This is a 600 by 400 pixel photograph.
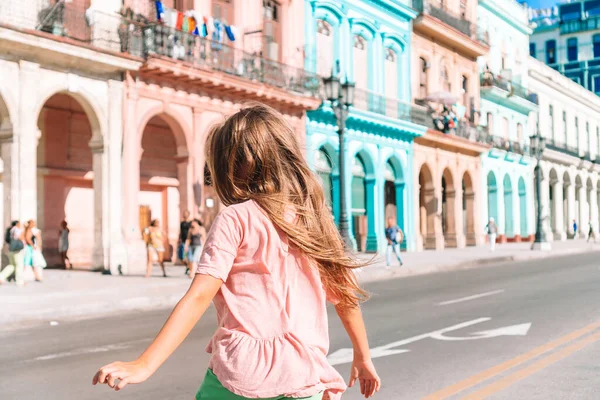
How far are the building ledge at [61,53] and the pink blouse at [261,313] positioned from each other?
16.7 metres

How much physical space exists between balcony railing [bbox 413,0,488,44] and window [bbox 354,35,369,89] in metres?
4.49

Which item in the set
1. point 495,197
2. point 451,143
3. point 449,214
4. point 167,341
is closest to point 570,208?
point 495,197

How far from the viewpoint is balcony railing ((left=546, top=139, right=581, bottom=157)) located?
51.8m

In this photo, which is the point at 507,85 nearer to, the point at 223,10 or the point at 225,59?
the point at 223,10

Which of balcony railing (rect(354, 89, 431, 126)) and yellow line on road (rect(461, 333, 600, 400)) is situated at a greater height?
balcony railing (rect(354, 89, 431, 126))

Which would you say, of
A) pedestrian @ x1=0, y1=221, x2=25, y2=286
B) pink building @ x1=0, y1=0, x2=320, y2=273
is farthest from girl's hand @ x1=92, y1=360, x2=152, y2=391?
pink building @ x1=0, y1=0, x2=320, y2=273

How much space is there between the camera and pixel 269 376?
2.28 meters

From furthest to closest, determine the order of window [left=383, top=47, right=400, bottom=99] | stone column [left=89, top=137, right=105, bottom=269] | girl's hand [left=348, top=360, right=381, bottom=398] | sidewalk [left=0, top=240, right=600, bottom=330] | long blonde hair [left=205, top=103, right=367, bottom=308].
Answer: window [left=383, top=47, right=400, bottom=99] → stone column [left=89, top=137, right=105, bottom=269] → sidewalk [left=0, top=240, right=600, bottom=330] → girl's hand [left=348, top=360, right=381, bottom=398] → long blonde hair [left=205, top=103, right=367, bottom=308]

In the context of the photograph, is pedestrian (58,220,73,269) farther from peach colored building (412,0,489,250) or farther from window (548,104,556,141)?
window (548,104,556,141)

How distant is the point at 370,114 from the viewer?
3077 centimetres

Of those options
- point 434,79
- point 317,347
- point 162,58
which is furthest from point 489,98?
point 317,347

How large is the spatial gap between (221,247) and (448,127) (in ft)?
114

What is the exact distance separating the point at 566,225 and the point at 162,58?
42229mm

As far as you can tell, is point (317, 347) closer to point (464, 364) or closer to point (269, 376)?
point (269, 376)
